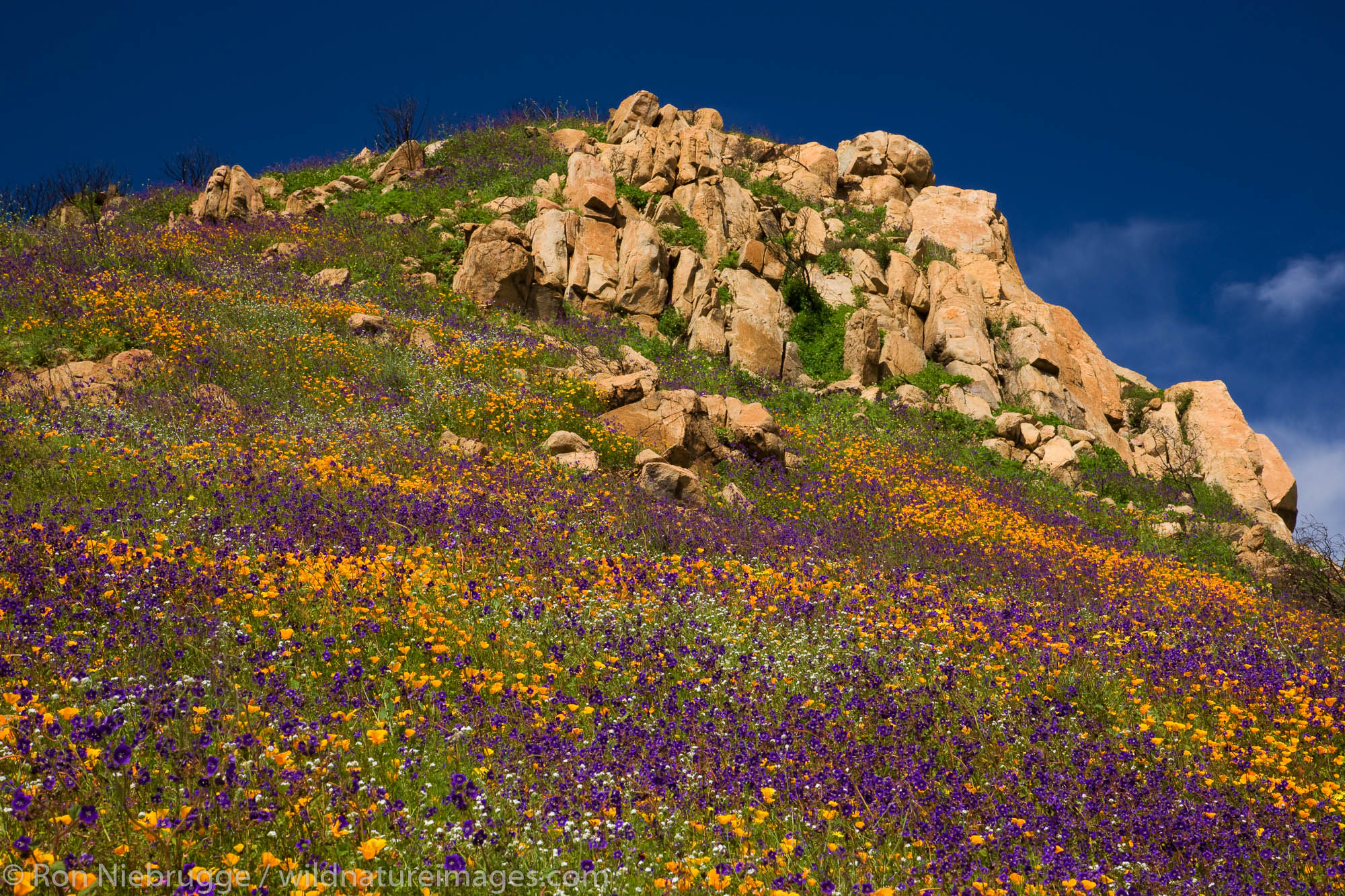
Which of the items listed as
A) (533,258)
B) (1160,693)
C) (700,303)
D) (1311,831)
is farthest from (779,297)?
(1311,831)

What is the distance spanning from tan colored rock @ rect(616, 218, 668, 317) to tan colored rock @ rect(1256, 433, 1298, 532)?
20.0 m

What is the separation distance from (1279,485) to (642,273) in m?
21.3

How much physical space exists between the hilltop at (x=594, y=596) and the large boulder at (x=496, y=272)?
0.13 meters

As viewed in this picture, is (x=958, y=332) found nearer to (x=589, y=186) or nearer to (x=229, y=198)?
(x=589, y=186)

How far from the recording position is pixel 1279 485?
948 inches

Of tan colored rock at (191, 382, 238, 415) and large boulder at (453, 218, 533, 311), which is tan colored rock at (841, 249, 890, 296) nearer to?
large boulder at (453, 218, 533, 311)

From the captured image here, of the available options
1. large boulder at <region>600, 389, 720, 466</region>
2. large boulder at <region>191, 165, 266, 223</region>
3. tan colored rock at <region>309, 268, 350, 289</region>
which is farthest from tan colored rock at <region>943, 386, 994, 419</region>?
large boulder at <region>191, 165, 266, 223</region>

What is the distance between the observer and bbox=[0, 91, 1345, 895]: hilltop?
4.02m

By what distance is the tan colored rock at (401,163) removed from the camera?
29500 mm

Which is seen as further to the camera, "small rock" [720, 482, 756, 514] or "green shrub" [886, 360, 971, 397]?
"green shrub" [886, 360, 971, 397]

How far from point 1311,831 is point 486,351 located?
51.8ft

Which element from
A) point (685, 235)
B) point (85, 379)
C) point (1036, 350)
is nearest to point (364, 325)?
point (85, 379)

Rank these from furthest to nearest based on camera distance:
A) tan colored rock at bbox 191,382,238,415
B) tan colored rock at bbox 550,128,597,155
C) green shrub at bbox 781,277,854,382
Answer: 1. tan colored rock at bbox 550,128,597,155
2. green shrub at bbox 781,277,854,382
3. tan colored rock at bbox 191,382,238,415

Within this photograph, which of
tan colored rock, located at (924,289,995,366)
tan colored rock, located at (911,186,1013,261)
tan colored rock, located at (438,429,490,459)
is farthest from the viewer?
tan colored rock, located at (911,186,1013,261)
